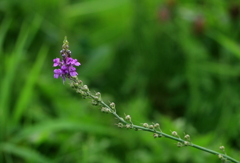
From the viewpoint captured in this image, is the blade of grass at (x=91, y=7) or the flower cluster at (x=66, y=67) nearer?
the flower cluster at (x=66, y=67)

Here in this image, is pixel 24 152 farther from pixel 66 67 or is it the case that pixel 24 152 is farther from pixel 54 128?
pixel 66 67

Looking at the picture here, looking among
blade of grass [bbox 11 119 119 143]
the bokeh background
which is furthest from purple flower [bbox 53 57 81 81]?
blade of grass [bbox 11 119 119 143]

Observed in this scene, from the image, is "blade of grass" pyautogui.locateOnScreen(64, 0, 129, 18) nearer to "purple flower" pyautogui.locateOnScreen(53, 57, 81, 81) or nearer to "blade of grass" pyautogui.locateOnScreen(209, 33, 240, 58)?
"blade of grass" pyautogui.locateOnScreen(209, 33, 240, 58)

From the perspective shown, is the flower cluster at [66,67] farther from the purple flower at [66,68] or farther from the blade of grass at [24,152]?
the blade of grass at [24,152]

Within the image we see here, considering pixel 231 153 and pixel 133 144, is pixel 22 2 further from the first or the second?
pixel 231 153

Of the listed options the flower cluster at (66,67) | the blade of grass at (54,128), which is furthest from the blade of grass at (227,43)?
the flower cluster at (66,67)

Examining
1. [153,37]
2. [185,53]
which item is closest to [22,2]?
[153,37]

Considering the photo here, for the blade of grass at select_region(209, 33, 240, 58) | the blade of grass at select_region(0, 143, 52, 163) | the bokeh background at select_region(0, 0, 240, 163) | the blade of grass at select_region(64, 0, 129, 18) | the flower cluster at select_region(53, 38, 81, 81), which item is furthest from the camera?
the blade of grass at select_region(64, 0, 129, 18)

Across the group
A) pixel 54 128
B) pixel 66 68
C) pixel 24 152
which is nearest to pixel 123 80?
pixel 54 128
